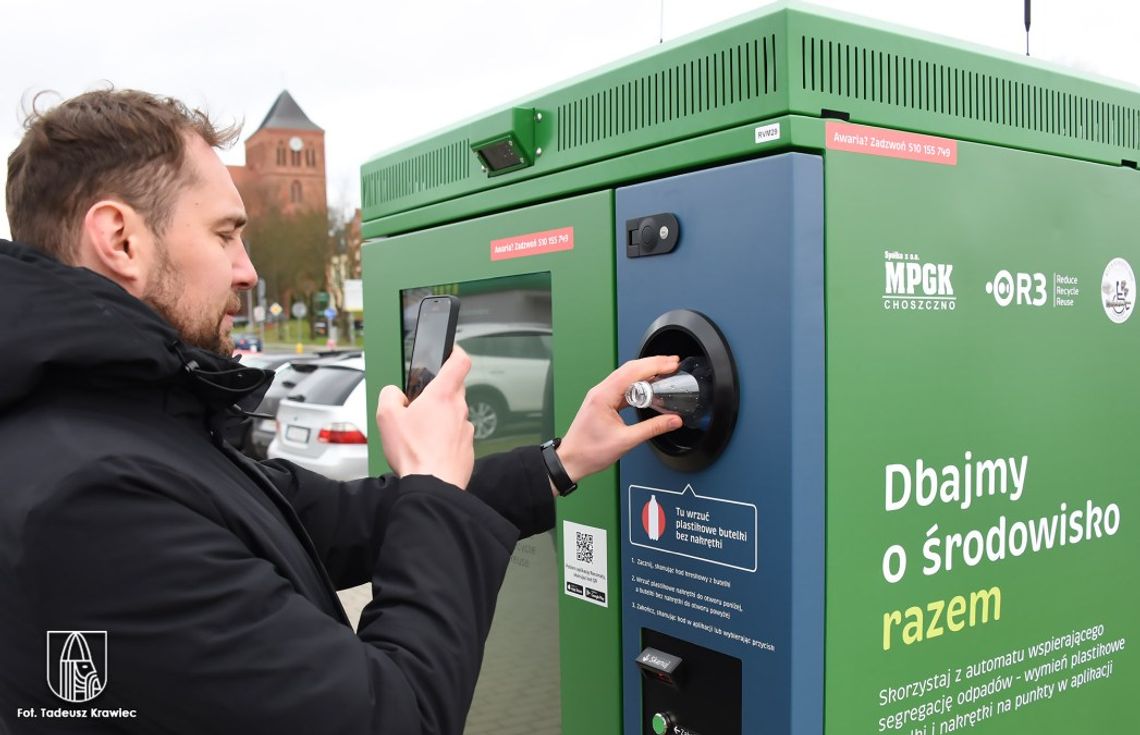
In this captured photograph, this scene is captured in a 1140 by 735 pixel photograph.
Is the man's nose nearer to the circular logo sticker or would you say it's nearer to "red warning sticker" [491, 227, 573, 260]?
"red warning sticker" [491, 227, 573, 260]

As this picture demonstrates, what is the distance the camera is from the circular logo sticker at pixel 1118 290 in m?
1.67

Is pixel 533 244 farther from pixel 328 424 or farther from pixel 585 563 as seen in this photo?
pixel 328 424

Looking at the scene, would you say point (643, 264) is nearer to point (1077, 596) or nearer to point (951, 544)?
point (951, 544)

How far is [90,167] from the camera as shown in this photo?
1.10m

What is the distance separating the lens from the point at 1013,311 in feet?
5.00

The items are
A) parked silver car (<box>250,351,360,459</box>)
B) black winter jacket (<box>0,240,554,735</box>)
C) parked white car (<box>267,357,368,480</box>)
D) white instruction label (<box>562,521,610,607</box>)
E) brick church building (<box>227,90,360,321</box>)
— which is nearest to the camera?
black winter jacket (<box>0,240,554,735</box>)

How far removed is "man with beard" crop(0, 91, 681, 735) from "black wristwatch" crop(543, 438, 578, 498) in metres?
0.26

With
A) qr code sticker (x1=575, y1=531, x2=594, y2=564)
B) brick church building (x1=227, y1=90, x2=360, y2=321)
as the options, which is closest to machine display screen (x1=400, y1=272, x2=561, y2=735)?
qr code sticker (x1=575, y1=531, x2=594, y2=564)

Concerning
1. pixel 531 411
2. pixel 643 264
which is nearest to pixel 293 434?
pixel 531 411

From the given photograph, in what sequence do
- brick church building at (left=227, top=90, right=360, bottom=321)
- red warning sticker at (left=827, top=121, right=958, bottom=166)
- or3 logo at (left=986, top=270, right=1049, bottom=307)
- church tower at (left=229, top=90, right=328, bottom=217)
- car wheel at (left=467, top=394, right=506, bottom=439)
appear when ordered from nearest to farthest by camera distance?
red warning sticker at (left=827, top=121, right=958, bottom=166)
or3 logo at (left=986, top=270, right=1049, bottom=307)
car wheel at (left=467, top=394, right=506, bottom=439)
brick church building at (left=227, top=90, right=360, bottom=321)
church tower at (left=229, top=90, right=328, bottom=217)

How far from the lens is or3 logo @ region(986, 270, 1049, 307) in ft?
4.92

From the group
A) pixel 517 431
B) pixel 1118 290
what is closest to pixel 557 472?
pixel 517 431

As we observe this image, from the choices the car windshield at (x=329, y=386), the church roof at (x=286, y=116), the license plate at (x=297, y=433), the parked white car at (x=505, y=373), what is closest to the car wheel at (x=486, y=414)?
the parked white car at (x=505, y=373)

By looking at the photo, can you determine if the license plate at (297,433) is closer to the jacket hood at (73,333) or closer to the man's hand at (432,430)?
the man's hand at (432,430)
